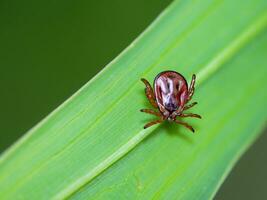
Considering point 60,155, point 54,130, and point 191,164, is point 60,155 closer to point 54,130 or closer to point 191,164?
point 54,130

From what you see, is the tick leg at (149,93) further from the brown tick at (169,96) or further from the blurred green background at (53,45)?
the blurred green background at (53,45)

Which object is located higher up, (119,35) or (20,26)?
(20,26)

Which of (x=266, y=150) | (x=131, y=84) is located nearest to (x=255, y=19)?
(x=131, y=84)

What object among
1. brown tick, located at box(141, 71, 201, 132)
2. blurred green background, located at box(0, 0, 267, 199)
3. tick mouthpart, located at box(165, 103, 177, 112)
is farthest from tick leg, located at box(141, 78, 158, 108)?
blurred green background, located at box(0, 0, 267, 199)

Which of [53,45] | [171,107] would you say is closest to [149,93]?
[171,107]

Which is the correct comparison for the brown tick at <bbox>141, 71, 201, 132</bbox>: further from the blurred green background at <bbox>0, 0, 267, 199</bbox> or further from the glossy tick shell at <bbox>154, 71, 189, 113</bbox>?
the blurred green background at <bbox>0, 0, 267, 199</bbox>

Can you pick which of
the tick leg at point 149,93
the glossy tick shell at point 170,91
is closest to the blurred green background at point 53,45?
the glossy tick shell at point 170,91
